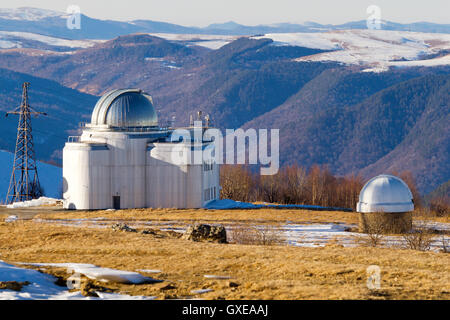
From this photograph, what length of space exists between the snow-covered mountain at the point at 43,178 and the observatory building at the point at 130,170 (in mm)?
60197

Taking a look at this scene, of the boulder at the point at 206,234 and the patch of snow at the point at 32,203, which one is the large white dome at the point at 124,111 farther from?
the boulder at the point at 206,234

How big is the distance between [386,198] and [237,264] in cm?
2049

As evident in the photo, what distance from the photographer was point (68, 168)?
54.7 meters

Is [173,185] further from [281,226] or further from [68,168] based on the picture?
[281,226]

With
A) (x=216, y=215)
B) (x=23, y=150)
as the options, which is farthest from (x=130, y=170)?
(x=23, y=150)

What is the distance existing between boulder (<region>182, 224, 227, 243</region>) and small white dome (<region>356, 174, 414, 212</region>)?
12723 mm

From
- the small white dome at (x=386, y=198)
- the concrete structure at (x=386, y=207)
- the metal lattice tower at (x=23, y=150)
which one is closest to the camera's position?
the concrete structure at (x=386, y=207)

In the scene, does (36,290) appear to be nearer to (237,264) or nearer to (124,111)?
(237,264)

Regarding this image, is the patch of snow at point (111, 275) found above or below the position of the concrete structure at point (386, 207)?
above

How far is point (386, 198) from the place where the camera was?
4275 cm

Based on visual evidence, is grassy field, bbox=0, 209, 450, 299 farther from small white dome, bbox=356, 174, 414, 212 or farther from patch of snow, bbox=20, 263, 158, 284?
small white dome, bbox=356, 174, 414, 212

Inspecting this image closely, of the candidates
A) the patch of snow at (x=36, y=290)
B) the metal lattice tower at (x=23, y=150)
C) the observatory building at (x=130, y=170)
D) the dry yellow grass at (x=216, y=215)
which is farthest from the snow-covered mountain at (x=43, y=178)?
the patch of snow at (x=36, y=290)

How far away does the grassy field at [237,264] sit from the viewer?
1958 centimetres
